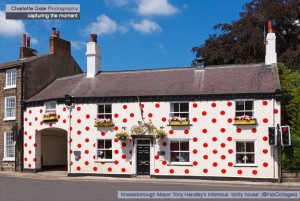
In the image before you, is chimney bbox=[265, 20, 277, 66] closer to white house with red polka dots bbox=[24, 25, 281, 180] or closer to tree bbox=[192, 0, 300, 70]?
white house with red polka dots bbox=[24, 25, 281, 180]

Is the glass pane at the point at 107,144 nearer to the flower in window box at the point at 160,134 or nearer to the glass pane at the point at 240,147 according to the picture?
the flower in window box at the point at 160,134

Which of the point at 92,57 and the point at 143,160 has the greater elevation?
the point at 92,57

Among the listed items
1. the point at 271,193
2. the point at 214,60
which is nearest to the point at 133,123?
the point at 271,193

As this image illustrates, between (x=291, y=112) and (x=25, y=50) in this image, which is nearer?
(x=291, y=112)

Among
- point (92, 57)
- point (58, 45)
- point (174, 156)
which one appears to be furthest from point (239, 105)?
point (58, 45)

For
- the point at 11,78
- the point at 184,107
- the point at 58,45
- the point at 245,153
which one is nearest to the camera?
the point at 245,153

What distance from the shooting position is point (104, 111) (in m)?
27.5

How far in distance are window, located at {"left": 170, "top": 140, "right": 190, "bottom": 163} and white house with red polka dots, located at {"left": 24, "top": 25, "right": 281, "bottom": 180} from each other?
0.06m

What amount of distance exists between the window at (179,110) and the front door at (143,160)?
8.33 feet

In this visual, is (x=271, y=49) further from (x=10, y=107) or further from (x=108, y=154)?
(x=10, y=107)

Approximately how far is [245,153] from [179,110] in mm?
4561

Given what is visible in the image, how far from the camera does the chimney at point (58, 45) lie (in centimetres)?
3378

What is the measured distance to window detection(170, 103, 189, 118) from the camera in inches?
1031

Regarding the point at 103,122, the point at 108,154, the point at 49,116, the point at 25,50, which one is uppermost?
the point at 25,50
